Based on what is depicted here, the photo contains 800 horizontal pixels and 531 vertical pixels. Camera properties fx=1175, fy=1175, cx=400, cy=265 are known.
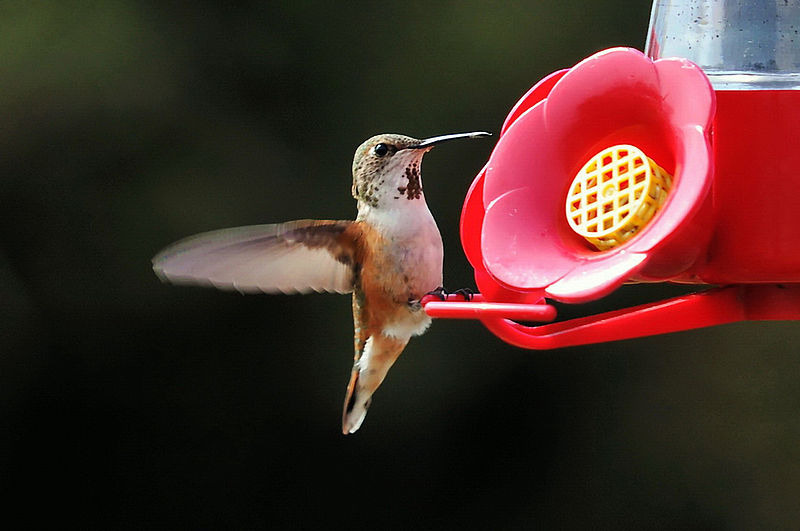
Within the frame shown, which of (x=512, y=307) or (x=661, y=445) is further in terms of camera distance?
(x=661, y=445)

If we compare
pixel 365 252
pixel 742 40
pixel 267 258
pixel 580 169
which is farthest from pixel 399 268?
pixel 742 40

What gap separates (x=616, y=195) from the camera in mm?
1813

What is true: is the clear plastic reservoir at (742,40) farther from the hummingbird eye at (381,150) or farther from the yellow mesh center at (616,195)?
the hummingbird eye at (381,150)

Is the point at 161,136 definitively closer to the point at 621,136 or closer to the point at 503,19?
the point at 503,19

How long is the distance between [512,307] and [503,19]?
3369mm

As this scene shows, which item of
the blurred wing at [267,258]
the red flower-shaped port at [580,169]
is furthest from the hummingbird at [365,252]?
the red flower-shaped port at [580,169]

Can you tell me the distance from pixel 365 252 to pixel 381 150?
0.25 metres

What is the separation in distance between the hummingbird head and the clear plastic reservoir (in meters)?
0.66

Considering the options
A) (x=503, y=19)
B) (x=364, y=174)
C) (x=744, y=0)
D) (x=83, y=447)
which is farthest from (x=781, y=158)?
(x=83, y=447)

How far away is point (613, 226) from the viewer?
71.2 inches

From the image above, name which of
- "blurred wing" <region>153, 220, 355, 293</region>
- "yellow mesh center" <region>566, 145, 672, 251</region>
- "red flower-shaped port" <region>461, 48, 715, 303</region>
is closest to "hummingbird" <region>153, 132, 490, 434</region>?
"blurred wing" <region>153, 220, 355, 293</region>

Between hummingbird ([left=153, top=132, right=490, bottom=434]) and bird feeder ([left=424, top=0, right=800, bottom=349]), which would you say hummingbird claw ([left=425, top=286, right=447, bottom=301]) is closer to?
hummingbird ([left=153, top=132, right=490, bottom=434])

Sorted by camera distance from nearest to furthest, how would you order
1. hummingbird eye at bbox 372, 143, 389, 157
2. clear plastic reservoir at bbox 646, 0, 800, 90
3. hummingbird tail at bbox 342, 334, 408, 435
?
1. clear plastic reservoir at bbox 646, 0, 800, 90
2. hummingbird eye at bbox 372, 143, 389, 157
3. hummingbird tail at bbox 342, 334, 408, 435

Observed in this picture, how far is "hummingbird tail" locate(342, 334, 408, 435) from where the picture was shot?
301cm
